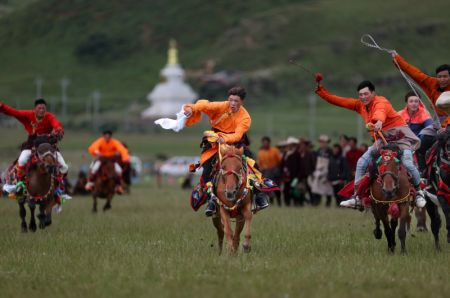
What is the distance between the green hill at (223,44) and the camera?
13712 cm

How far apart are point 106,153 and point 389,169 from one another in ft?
48.3

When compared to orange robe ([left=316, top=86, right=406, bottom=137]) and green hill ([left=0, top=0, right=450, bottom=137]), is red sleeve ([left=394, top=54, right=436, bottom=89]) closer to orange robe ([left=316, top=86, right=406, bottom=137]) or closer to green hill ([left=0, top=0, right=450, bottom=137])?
orange robe ([left=316, top=86, right=406, bottom=137])

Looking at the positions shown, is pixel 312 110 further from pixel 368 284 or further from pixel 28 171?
pixel 368 284

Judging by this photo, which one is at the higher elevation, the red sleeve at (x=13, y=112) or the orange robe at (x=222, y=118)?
the red sleeve at (x=13, y=112)

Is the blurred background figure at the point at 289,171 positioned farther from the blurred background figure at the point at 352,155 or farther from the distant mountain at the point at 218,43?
the distant mountain at the point at 218,43

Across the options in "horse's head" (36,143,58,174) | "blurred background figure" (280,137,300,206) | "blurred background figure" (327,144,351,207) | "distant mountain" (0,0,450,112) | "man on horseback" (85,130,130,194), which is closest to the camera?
"horse's head" (36,143,58,174)

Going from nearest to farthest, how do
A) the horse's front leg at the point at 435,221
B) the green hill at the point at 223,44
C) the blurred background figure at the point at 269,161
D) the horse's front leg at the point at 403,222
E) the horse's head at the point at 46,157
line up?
the horse's front leg at the point at 403,222 < the horse's front leg at the point at 435,221 < the horse's head at the point at 46,157 < the blurred background figure at the point at 269,161 < the green hill at the point at 223,44

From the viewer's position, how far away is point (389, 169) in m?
15.3

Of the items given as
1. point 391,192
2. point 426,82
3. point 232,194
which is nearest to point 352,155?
point 426,82

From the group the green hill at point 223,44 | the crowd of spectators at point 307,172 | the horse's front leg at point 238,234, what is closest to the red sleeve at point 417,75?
the horse's front leg at point 238,234

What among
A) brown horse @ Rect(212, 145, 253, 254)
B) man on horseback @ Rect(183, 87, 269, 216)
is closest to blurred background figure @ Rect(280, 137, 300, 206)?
man on horseback @ Rect(183, 87, 269, 216)

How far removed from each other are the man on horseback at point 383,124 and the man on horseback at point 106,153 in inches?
516

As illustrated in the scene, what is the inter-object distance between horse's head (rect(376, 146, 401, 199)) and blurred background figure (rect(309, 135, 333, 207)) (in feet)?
57.2

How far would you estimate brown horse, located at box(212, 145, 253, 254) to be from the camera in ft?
48.5
